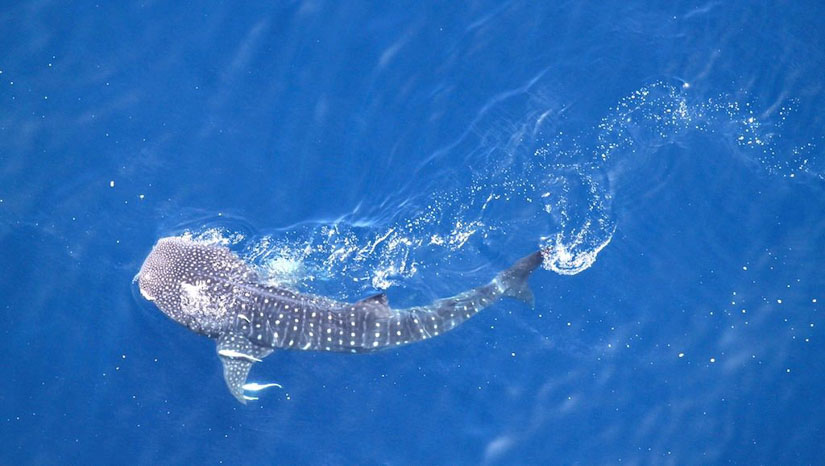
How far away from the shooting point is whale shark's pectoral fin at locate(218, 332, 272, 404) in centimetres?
1160

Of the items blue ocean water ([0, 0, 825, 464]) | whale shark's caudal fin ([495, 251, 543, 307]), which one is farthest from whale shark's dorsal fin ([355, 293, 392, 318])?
whale shark's caudal fin ([495, 251, 543, 307])

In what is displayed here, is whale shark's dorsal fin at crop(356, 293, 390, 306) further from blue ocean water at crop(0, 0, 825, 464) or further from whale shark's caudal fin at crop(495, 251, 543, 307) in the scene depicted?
whale shark's caudal fin at crop(495, 251, 543, 307)

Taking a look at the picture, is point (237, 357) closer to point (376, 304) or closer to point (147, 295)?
point (147, 295)

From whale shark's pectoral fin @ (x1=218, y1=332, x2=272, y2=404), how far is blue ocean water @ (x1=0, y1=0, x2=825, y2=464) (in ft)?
2.05

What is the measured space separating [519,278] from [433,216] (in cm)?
186

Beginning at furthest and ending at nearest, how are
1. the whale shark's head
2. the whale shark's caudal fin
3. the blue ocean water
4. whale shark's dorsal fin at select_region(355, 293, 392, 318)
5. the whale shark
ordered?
the blue ocean water
the whale shark's caudal fin
the whale shark's head
whale shark's dorsal fin at select_region(355, 293, 392, 318)
the whale shark

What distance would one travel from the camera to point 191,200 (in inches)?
504

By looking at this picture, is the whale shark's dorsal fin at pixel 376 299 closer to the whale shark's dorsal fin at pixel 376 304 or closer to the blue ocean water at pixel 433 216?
the whale shark's dorsal fin at pixel 376 304

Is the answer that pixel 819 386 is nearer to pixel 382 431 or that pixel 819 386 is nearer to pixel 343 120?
pixel 382 431

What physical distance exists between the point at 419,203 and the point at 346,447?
423 cm

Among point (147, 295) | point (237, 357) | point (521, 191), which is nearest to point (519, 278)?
point (521, 191)

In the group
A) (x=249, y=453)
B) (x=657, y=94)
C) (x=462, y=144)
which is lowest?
(x=249, y=453)

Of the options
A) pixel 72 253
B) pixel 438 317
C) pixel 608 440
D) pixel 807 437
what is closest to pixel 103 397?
pixel 72 253

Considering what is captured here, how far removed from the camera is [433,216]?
12695 millimetres
